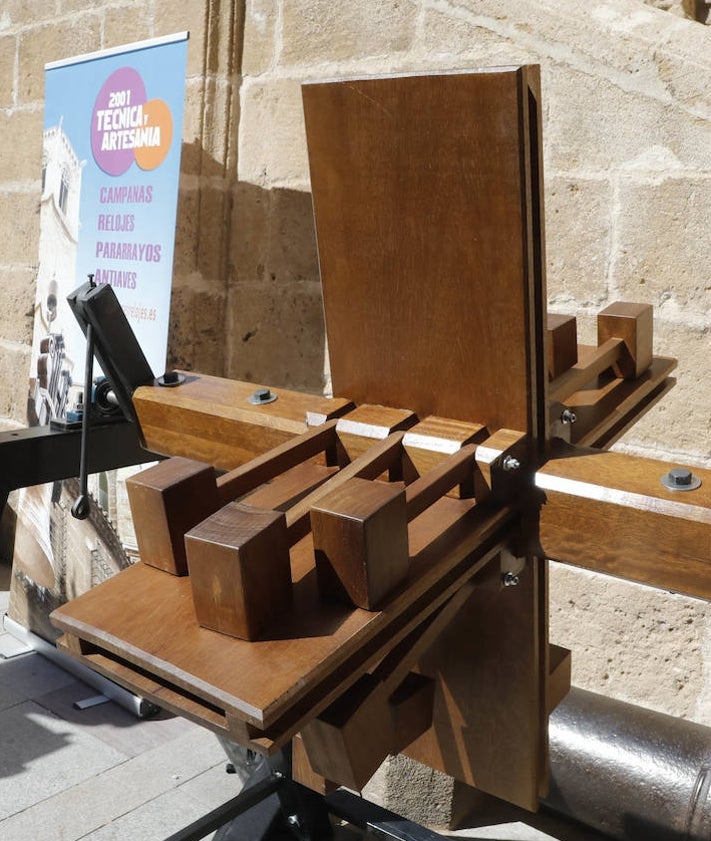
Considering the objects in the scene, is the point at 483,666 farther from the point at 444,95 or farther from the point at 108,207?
the point at 108,207

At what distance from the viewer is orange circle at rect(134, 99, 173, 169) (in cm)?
298

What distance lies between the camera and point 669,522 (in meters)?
0.84

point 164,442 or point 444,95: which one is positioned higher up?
point 444,95

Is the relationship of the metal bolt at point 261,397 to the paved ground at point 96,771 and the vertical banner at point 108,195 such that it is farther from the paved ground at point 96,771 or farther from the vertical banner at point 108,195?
the vertical banner at point 108,195

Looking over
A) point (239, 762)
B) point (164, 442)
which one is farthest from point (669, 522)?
point (239, 762)

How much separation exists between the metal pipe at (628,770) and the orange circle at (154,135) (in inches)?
82.1

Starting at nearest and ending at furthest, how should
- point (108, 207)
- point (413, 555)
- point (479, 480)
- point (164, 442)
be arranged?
point (413, 555) → point (479, 480) → point (164, 442) → point (108, 207)

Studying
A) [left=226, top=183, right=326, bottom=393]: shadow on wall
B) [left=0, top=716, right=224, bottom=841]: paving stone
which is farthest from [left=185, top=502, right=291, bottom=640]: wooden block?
[left=226, top=183, right=326, bottom=393]: shadow on wall

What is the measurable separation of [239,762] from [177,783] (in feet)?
3.86

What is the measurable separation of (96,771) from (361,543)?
2621mm

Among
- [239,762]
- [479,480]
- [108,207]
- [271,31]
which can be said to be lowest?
[239,762]

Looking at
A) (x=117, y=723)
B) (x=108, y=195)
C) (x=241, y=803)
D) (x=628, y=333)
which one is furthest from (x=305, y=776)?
(x=108, y=195)

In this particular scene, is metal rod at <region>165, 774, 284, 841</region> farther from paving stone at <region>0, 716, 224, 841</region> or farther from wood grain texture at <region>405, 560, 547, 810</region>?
paving stone at <region>0, 716, 224, 841</region>

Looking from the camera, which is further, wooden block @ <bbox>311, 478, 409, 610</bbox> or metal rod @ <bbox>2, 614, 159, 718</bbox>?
metal rod @ <bbox>2, 614, 159, 718</bbox>
